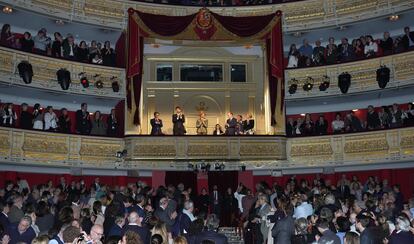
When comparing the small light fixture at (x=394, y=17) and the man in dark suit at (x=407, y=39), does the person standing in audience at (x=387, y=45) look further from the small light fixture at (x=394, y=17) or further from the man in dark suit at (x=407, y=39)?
the small light fixture at (x=394, y=17)

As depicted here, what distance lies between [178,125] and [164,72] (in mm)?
3159

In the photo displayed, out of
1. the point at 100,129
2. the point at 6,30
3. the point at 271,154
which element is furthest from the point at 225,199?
the point at 6,30

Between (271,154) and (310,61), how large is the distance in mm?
4203

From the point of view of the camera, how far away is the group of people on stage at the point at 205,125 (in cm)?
2081

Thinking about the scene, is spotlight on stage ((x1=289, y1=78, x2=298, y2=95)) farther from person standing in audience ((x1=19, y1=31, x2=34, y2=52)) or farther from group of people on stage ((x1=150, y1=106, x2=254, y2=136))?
person standing in audience ((x1=19, y1=31, x2=34, y2=52))

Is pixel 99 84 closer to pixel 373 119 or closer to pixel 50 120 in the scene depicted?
pixel 50 120

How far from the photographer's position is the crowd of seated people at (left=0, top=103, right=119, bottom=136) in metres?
18.4

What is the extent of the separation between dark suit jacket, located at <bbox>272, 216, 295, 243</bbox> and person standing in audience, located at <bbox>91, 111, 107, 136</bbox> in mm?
12983

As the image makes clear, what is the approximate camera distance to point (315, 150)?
70.5 ft

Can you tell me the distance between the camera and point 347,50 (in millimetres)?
21328

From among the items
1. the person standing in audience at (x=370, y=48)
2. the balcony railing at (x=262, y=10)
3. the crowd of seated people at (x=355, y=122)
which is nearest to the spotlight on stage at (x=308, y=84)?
the crowd of seated people at (x=355, y=122)

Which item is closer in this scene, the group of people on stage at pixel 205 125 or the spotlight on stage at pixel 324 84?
the group of people on stage at pixel 205 125

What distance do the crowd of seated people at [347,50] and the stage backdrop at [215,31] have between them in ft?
3.72

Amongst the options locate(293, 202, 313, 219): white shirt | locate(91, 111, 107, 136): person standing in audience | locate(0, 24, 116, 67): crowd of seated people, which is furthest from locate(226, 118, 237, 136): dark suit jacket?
locate(293, 202, 313, 219): white shirt
